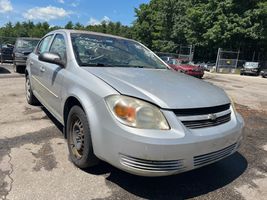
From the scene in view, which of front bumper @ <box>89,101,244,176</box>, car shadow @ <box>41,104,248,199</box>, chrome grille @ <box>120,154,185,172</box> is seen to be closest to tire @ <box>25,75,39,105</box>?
car shadow @ <box>41,104,248,199</box>

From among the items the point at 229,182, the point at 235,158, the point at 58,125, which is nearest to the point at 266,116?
the point at 235,158

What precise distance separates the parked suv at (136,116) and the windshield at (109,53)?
2 centimetres

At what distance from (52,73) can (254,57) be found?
37242mm

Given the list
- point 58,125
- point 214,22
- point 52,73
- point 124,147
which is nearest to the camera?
point 124,147

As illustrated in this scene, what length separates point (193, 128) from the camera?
2.94m

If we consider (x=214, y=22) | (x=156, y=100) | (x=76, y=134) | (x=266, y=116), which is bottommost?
(x=266, y=116)

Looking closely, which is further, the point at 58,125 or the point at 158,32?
the point at 158,32

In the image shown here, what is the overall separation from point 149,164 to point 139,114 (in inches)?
18.6

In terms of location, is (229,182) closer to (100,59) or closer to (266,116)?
(100,59)

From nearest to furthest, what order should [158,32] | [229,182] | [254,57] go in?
[229,182] < [254,57] < [158,32]

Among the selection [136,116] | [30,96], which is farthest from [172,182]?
[30,96]

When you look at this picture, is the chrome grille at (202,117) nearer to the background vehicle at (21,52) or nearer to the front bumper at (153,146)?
the front bumper at (153,146)

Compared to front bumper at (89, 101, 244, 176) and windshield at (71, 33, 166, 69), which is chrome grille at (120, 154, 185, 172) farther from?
windshield at (71, 33, 166, 69)

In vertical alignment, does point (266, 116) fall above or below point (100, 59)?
below
